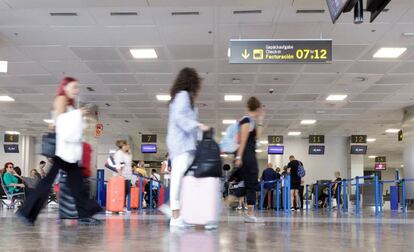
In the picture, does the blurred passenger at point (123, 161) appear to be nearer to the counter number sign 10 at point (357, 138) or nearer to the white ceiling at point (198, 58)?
the white ceiling at point (198, 58)

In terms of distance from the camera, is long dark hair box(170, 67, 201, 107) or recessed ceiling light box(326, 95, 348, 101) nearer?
long dark hair box(170, 67, 201, 107)

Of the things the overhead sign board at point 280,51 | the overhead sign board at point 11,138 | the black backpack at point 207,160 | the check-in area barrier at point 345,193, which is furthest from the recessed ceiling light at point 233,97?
the overhead sign board at point 11,138

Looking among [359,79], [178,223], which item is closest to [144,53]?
[359,79]

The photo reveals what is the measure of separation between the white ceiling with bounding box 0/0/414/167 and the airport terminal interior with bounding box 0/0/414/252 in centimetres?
5

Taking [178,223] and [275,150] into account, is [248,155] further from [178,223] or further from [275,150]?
[275,150]

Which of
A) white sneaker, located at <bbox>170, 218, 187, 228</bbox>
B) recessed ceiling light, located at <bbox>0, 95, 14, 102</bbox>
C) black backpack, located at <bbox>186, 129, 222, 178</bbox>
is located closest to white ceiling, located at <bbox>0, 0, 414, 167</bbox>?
recessed ceiling light, located at <bbox>0, 95, 14, 102</bbox>

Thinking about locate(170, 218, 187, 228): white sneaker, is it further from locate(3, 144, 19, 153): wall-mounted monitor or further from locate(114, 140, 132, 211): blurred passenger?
locate(3, 144, 19, 153): wall-mounted monitor

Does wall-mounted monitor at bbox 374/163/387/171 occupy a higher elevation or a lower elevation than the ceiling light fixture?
lower

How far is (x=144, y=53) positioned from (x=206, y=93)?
4.57m

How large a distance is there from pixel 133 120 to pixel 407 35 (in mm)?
14328

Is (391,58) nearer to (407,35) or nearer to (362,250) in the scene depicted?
(407,35)

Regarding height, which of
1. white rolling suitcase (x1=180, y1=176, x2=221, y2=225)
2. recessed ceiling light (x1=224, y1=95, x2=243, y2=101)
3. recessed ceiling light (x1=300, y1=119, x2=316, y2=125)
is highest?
recessed ceiling light (x1=224, y1=95, x2=243, y2=101)

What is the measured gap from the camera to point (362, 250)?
10.1 feet

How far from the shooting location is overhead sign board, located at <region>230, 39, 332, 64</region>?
878cm
